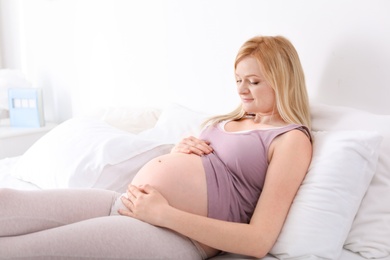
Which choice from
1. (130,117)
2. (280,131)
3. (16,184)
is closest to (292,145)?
(280,131)

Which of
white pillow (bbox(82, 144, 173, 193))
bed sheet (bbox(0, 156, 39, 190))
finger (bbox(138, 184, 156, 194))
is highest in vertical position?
finger (bbox(138, 184, 156, 194))

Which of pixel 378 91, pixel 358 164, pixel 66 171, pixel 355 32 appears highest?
pixel 355 32

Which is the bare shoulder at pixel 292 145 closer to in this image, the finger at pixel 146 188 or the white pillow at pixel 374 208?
the white pillow at pixel 374 208

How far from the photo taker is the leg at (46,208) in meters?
1.00

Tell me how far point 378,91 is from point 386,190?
30 cm

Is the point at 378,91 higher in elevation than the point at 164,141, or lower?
higher

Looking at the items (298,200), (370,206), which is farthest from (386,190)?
(298,200)

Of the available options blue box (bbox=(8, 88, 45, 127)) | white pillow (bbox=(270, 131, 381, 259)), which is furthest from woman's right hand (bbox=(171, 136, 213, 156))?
blue box (bbox=(8, 88, 45, 127))

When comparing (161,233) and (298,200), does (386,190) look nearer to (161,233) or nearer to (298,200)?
(298,200)

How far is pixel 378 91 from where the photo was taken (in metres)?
1.28

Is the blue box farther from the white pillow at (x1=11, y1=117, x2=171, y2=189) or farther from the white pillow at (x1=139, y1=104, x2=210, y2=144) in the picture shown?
the white pillow at (x1=139, y1=104, x2=210, y2=144)

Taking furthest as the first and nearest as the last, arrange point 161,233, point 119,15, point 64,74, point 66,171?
1. point 64,74
2. point 119,15
3. point 66,171
4. point 161,233

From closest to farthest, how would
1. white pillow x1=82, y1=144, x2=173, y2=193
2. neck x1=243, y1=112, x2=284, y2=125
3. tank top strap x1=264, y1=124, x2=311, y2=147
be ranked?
tank top strap x1=264, y1=124, x2=311, y2=147 < neck x1=243, y1=112, x2=284, y2=125 < white pillow x1=82, y1=144, x2=173, y2=193

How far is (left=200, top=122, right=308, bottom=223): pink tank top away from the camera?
3.65 feet
